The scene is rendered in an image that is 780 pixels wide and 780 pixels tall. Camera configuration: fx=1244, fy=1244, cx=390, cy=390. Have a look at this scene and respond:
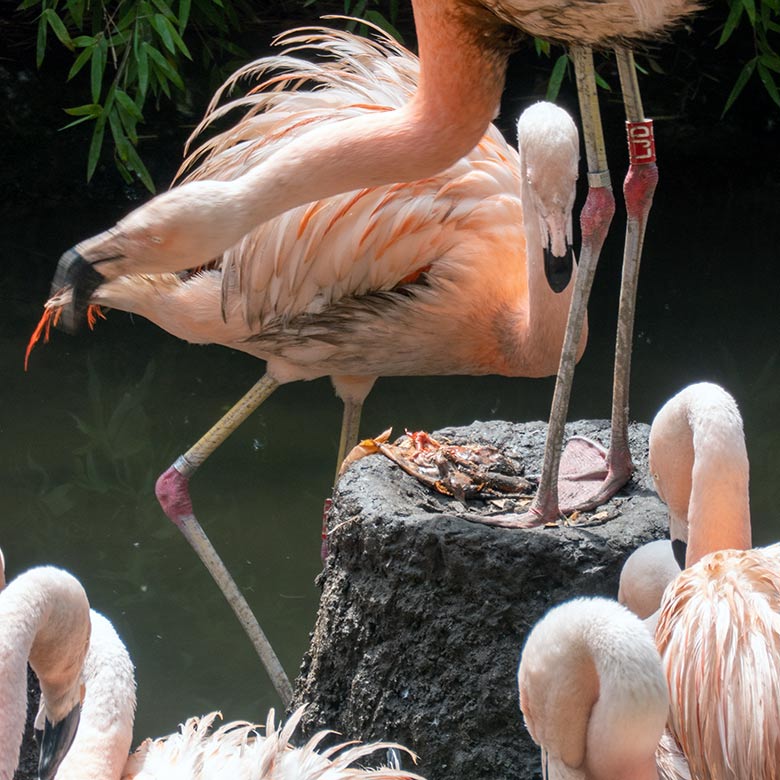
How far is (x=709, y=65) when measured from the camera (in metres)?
7.84

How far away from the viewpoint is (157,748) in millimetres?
2420

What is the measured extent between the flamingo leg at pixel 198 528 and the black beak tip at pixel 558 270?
42.3 inches

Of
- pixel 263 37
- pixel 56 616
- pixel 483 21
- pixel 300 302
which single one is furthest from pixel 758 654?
pixel 263 37

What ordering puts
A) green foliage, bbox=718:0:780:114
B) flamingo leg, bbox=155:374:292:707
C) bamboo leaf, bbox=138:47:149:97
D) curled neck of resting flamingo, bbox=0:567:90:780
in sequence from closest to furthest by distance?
1. curled neck of resting flamingo, bbox=0:567:90:780
2. flamingo leg, bbox=155:374:292:707
3. bamboo leaf, bbox=138:47:149:97
4. green foliage, bbox=718:0:780:114

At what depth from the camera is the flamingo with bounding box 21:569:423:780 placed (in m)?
2.15

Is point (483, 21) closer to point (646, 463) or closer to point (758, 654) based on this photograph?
point (646, 463)

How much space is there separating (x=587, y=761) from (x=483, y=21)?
174cm

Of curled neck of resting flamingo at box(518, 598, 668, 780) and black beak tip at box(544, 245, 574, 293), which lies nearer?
curled neck of resting flamingo at box(518, 598, 668, 780)

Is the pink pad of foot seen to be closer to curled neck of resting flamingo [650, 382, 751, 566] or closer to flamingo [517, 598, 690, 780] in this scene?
→ curled neck of resting flamingo [650, 382, 751, 566]

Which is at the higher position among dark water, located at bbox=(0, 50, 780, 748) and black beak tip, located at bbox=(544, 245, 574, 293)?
black beak tip, located at bbox=(544, 245, 574, 293)

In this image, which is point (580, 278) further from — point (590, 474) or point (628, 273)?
point (590, 474)

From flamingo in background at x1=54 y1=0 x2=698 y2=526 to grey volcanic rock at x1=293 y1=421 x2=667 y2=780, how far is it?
0.15 m

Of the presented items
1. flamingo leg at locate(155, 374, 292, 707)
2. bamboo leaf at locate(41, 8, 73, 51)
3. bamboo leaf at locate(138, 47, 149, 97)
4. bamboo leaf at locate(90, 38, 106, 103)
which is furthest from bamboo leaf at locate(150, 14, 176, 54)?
flamingo leg at locate(155, 374, 292, 707)

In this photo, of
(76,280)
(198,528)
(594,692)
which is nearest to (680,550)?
(594,692)
